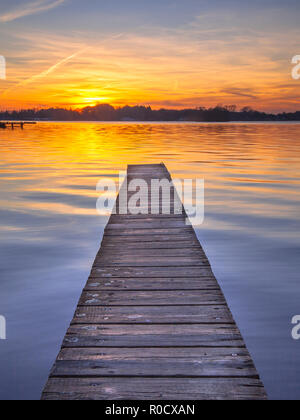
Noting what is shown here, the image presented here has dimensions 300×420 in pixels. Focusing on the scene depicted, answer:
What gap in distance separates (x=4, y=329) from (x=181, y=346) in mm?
2744

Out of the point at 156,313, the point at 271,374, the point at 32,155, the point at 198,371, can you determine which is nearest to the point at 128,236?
the point at 156,313

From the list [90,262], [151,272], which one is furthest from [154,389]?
[90,262]

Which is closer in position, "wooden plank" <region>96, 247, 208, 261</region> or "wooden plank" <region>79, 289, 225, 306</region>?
"wooden plank" <region>79, 289, 225, 306</region>

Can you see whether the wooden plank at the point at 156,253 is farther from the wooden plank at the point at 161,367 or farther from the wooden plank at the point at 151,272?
the wooden plank at the point at 161,367

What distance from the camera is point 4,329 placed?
5086mm

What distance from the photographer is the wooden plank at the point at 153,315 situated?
389cm

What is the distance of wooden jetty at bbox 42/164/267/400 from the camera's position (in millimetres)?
2916

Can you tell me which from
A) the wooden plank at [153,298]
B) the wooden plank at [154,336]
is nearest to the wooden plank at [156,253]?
the wooden plank at [153,298]

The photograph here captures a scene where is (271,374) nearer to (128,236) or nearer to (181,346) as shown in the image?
(181,346)

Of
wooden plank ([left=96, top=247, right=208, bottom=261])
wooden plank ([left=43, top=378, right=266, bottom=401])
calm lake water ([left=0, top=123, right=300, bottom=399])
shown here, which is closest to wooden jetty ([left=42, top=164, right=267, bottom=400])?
wooden plank ([left=43, top=378, right=266, bottom=401])

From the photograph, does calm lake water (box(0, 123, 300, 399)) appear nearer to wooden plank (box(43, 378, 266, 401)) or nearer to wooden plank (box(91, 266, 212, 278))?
wooden plank (box(91, 266, 212, 278))

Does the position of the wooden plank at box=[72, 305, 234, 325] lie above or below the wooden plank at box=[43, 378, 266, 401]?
above
